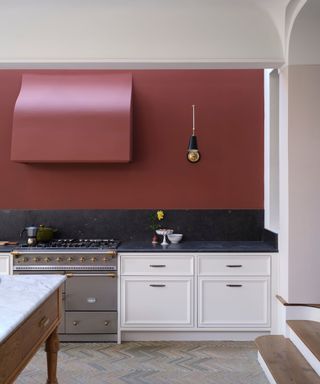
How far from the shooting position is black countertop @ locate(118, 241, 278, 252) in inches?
168

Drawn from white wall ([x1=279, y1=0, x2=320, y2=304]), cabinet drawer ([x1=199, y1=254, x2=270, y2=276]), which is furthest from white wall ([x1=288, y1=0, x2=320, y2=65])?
cabinet drawer ([x1=199, y1=254, x2=270, y2=276])

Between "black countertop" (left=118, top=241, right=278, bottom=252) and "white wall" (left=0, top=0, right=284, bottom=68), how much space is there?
1817 millimetres

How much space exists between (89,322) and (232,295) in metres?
1.47

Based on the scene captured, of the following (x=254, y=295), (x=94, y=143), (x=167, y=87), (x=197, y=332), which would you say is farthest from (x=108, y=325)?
(x=167, y=87)

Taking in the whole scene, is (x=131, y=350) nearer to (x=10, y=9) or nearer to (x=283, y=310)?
(x=283, y=310)

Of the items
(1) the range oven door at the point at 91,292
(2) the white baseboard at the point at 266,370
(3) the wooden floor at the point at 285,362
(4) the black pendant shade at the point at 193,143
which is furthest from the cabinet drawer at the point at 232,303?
(4) the black pendant shade at the point at 193,143

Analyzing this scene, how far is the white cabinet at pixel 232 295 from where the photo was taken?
426cm

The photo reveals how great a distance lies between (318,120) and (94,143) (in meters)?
2.28

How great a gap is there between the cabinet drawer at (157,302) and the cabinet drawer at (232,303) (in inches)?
6.0

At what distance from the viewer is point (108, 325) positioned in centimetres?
426

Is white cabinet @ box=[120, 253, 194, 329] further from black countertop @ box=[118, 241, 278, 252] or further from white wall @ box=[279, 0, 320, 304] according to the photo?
white wall @ box=[279, 0, 320, 304]

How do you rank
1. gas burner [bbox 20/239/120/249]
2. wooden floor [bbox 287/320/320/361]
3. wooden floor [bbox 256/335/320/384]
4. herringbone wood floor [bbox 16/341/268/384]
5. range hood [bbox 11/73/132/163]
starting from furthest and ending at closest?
range hood [bbox 11/73/132/163]
gas burner [bbox 20/239/120/249]
herringbone wood floor [bbox 16/341/268/384]
wooden floor [bbox 287/320/320/361]
wooden floor [bbox 256/335/320/384]

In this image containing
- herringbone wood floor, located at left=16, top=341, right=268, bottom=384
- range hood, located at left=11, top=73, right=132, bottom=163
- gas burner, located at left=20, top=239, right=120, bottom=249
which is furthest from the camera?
range hood, located at left=11, top=73, right=132, bottom=163

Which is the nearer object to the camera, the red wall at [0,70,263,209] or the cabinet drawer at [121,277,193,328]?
the cabinet drawer at [121,277,193,328]
